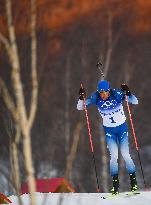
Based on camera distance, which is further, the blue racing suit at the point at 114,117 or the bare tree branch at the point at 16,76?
the blue racing suit at the point at 114,117

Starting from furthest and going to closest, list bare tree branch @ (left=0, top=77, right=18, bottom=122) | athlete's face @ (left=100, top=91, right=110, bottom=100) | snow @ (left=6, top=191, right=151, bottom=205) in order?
athlete's face @ (left=100, top=91, right=110, bottom=100) → snow @ (left=6, top=191, right=151, bottom=205) → bare tree branch @ (left=0, top=77, right=18, bottom=122)

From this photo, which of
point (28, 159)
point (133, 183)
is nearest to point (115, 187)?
point (133, 183)

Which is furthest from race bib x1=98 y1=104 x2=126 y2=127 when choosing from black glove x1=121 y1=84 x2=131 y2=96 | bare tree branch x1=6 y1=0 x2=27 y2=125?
bare tree branch x1=6 y1=0 x2=27 y2=125

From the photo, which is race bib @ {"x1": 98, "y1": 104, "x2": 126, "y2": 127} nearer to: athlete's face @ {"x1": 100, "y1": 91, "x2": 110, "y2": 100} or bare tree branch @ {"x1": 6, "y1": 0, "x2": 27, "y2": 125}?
athlete's face @ {"x1": 100, "y1": 91, "x2": 110, "y2": 100}

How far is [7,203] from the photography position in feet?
22.2

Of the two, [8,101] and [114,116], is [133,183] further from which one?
[8,101]

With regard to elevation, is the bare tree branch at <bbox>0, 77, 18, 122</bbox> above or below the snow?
below

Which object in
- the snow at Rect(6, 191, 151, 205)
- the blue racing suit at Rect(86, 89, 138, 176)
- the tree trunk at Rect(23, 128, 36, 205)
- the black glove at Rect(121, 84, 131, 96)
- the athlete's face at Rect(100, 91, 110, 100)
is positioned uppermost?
the black glove at Rect(121, 84, 131, 96)

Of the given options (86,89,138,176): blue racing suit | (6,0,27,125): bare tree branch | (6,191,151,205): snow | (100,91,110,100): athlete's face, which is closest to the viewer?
(6,0,27,125): bare tree branch

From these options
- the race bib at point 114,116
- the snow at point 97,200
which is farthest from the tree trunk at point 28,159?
the race bib at point 114,116

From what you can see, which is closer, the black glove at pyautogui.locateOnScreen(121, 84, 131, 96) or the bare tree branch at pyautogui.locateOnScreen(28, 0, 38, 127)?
the bare tree branch at pyautogui.locateOnScreen(28, 0, 38, 127)

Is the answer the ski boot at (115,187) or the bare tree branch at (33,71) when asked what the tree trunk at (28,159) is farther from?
the ski boot at (115,187)

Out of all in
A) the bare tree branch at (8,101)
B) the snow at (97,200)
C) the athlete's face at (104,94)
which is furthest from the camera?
the athlete's face at (104,94)

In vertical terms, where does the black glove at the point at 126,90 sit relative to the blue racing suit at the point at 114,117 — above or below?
above
